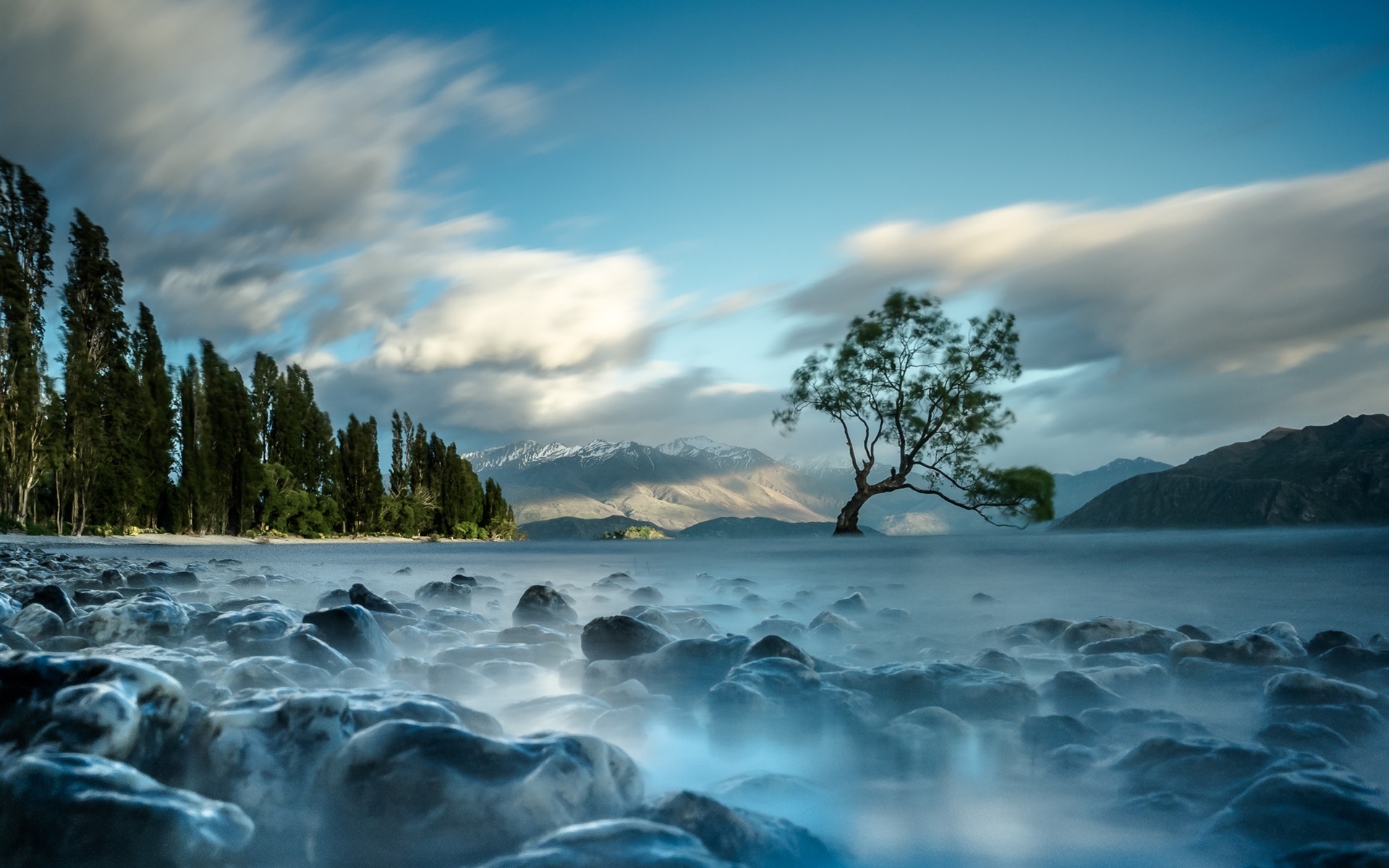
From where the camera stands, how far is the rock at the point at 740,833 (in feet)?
5.80

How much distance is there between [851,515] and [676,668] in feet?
80.7

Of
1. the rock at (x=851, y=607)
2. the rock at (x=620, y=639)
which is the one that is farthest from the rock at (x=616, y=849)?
the rock at (x=851, y=607)

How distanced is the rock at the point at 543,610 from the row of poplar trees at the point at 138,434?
29.9 m

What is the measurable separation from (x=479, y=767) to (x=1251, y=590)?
9455mm

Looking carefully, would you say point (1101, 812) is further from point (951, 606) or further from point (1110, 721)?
point (951, 606)

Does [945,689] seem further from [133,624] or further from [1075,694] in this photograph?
[133,624]

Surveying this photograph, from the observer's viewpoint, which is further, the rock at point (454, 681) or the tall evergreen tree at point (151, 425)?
the tall evergreen tree at point (151, 425)

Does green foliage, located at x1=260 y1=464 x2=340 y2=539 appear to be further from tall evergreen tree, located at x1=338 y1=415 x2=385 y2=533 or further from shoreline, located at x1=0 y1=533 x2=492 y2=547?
tall evergreen tree, located at x1=338 y1=415 x2=385 y2=533

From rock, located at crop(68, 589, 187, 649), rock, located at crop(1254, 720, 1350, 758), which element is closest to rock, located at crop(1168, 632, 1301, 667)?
rock, located at crop(1254, 720, 1350, 758)

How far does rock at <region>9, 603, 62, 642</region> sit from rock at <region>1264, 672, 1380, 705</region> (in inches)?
253

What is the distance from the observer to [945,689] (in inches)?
130

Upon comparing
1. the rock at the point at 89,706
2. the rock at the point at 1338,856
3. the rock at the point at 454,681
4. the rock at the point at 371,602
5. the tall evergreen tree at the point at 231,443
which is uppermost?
the tall evergreen tree at the point at 231,443

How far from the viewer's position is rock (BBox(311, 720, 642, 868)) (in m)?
1.78

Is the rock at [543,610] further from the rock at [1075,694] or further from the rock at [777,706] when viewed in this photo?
the rock at [1075,694]
